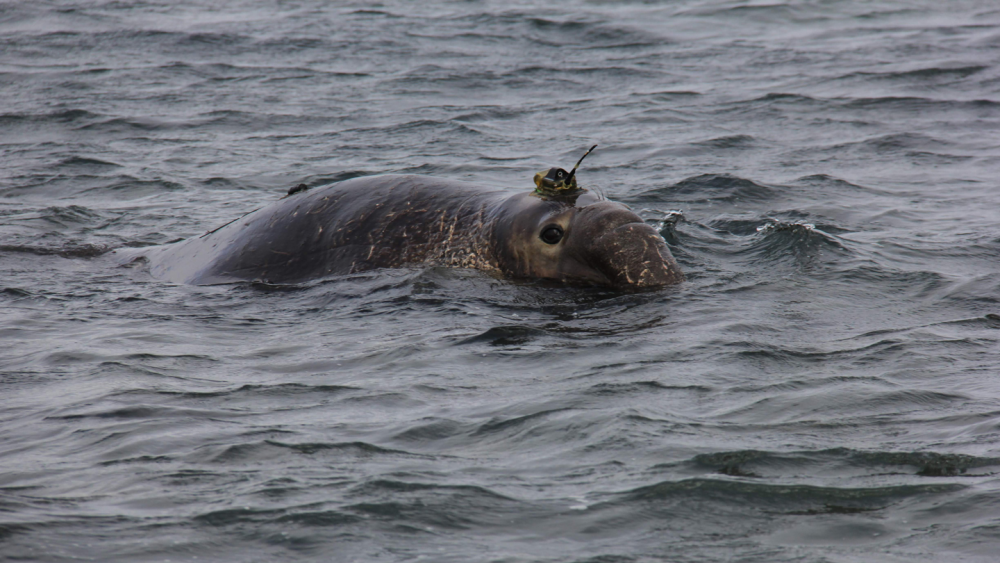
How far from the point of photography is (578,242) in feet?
22.9

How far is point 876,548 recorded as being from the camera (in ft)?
12.2

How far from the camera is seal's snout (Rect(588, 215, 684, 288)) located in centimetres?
687

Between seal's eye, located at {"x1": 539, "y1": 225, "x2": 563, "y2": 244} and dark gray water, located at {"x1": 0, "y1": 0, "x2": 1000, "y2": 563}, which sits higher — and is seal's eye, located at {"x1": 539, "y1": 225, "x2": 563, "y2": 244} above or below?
above

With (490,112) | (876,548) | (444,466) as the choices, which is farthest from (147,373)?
(490,112)

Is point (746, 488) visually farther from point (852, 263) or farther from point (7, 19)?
point (7, 19)

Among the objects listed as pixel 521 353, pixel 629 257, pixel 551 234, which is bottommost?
pixel 521 353

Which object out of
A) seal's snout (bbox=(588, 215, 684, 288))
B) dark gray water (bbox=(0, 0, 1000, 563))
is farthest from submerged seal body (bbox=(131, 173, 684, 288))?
dark gray water (bbox=(0, 0, 1000, 563))

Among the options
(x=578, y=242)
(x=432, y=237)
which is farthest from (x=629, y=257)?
(x=432, y=237)

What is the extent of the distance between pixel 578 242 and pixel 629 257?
355 mm

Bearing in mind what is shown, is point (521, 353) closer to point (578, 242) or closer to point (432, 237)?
point (578, 242)

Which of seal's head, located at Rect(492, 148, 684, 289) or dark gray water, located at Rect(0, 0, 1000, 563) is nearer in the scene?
dark gray water, located at Rect(0, 0, 1000, 563)

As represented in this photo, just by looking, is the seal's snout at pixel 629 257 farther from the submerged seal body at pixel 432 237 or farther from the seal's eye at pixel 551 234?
the seal's eye at pixel 551 234

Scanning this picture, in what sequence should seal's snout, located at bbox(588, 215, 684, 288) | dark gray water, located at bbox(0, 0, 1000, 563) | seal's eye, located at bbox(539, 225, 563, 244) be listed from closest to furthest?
dark gray water, located at bbox(0, 0, 1000, 563), seal's snout, located at bbox(588, 215, 684, 288), seal's eye, located at bbox(539, 225, 563, 244)

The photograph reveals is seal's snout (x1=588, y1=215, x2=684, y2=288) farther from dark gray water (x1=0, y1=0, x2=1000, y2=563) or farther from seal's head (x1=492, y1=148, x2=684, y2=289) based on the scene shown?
dark gray water (x1=0, y1=0, x2=1000, y2=563)
